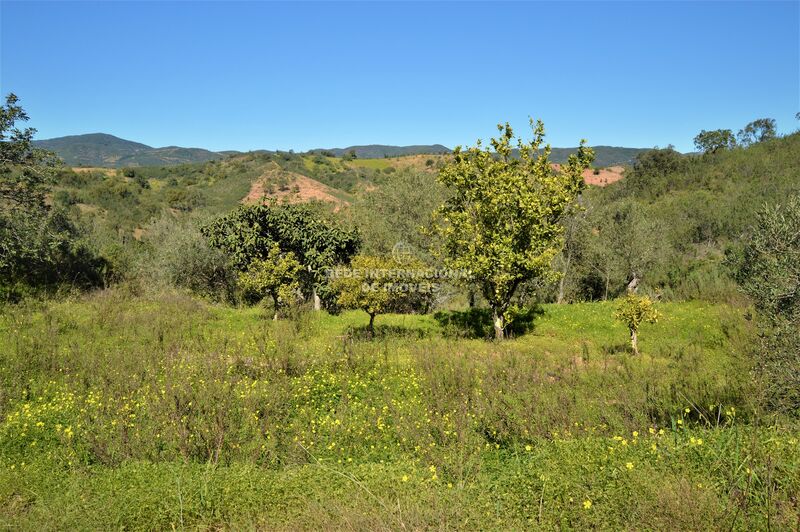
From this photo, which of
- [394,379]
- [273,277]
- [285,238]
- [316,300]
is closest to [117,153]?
[285,238]

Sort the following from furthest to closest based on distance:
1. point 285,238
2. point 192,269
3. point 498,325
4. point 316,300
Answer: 1. point 192,269
2. point 285,238
3. point 316,300
4. point 498,325

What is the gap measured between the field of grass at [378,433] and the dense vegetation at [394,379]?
0.16 feet

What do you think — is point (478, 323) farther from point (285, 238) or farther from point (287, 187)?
point (287, 187)

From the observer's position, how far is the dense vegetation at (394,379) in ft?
19.6

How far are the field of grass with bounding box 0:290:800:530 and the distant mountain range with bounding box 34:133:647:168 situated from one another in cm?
14187

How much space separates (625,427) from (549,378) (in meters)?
3.80

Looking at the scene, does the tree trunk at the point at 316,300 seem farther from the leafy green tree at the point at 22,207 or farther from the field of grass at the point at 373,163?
the field of grass at the point at 373,163

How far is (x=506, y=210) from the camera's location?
53.4ft

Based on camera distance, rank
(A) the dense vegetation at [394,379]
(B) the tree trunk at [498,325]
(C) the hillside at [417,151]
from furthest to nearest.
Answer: (C) the hillside at [417,151] → (B) the tree trunk at [498,325] → (A) the dense vegetation at [394,379]

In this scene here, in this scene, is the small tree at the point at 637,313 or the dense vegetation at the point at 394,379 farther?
the small tree at the point at 637,313

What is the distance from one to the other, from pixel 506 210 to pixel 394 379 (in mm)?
7944

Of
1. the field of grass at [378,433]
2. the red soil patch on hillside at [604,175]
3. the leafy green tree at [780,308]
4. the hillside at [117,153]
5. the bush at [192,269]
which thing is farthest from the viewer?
the hillside at [117,153]

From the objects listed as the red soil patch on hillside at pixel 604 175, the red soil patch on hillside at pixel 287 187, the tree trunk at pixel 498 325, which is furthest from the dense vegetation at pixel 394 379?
the red soil patch on hillside at pixel 604 175

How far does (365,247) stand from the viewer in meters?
28.3
